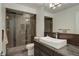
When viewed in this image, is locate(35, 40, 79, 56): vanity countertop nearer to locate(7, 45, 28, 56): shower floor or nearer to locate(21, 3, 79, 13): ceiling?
locate(7, 45, 28, 56): shower floor

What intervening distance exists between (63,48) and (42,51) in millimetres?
268

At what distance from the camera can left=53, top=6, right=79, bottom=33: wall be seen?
1.02 meters

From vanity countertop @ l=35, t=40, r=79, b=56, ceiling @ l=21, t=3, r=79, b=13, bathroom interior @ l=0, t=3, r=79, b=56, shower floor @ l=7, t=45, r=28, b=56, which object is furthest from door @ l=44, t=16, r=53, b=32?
shower floor @ l=7, t=45, r=28, b=56

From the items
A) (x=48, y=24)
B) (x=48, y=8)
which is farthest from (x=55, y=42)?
(x=48, y=8)

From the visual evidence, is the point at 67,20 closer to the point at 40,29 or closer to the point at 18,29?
the point at 40,29

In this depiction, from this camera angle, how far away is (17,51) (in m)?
1.05

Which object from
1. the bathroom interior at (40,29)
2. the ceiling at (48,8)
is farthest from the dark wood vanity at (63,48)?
the ceiling at (48,8)

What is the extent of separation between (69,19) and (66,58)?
49cm

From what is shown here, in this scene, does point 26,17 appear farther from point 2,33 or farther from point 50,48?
point 50,48

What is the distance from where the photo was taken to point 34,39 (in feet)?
3.70

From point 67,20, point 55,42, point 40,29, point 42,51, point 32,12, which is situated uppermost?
point 32,12

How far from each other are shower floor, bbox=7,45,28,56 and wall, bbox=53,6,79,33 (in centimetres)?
50

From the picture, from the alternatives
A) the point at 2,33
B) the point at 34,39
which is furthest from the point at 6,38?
the point at 34,39

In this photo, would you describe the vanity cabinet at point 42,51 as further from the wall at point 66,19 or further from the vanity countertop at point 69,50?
the wall at point 66,19
